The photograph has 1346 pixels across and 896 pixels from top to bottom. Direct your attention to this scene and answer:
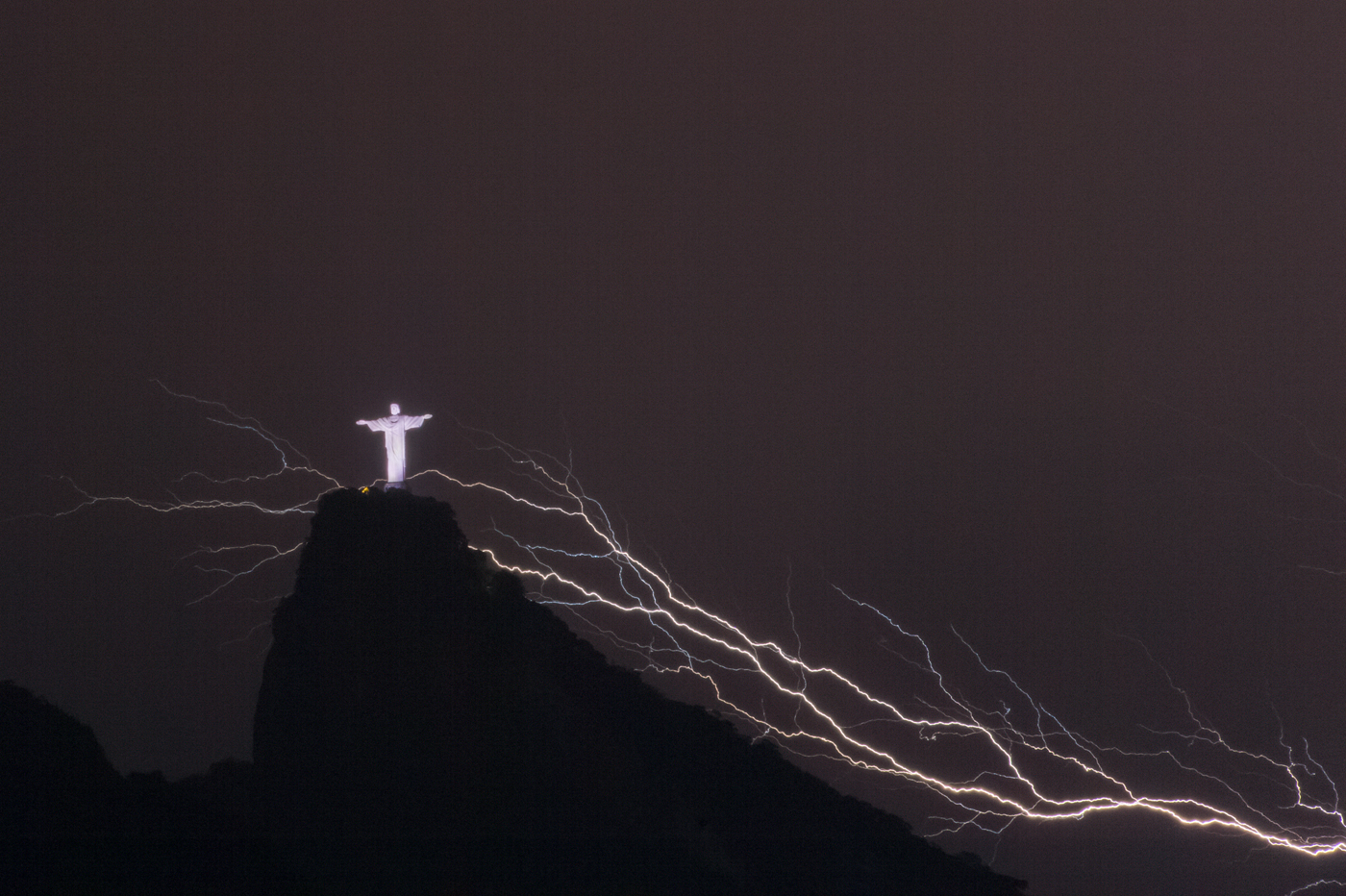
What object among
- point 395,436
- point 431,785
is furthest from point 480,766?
point 395,436

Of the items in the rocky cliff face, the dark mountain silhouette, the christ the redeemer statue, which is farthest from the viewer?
the christ the redeemer statue

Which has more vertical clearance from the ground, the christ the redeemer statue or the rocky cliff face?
the christ the redeemer statue

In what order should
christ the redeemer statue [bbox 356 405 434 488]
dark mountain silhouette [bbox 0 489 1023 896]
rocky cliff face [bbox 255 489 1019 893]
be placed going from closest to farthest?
dark mountain silhouette [bbox 0 489 1023 896] < rocky cliff face [bbox 255 489 1019 893] < christ the redeemer statue [bbox 356 405 434 488]

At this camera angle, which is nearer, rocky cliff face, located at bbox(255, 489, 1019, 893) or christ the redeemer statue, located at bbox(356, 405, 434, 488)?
rocky cliff face, located at bbox(255, 489, 1019, 893)

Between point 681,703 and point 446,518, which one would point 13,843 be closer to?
point 446,518
